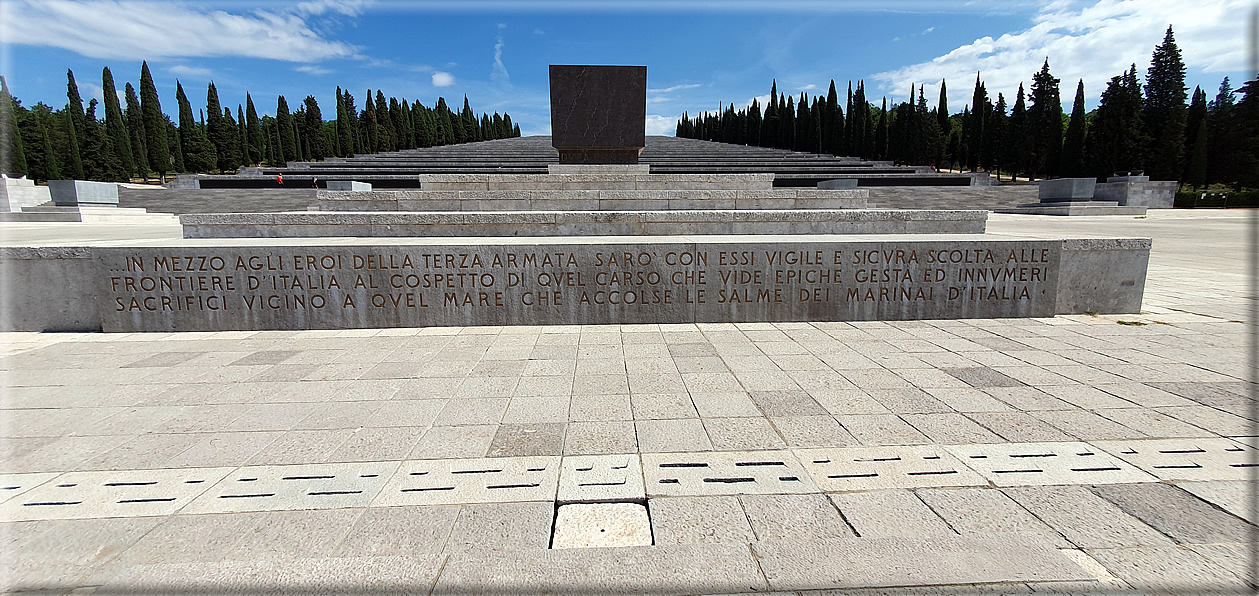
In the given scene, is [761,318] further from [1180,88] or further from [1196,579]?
[1180,88]

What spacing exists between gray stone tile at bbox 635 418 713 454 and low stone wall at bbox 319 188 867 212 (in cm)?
631

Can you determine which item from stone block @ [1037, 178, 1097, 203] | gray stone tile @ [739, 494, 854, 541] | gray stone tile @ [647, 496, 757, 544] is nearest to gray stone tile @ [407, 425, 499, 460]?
gray stone tile @ [647, 496, 757, 544]

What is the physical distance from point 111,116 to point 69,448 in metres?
71.2

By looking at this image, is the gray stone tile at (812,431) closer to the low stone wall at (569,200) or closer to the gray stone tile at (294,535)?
the gray stone tile at (294,535)

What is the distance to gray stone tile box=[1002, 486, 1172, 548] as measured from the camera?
214 cm

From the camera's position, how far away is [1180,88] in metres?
50.0

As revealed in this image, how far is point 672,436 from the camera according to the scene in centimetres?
314

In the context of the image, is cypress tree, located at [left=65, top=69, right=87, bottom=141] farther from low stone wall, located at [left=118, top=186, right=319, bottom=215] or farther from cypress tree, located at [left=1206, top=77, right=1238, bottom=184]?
cypress tree, located at [left=1206, top=77, right=1238, bottom=184]

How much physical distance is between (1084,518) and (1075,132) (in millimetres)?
66020

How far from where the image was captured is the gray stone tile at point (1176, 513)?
2.17 meters

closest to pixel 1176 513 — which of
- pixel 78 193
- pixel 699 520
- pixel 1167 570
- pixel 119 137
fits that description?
pixel 1167 570

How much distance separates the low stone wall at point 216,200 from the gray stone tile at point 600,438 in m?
26.7

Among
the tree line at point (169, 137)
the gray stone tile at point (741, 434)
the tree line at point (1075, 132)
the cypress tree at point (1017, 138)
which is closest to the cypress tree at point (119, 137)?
the tree line at point (169, 137)

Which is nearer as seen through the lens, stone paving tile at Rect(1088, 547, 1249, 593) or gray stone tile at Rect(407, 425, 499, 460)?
stone paving tile at Rect(1088, 547, 1249, 593)
